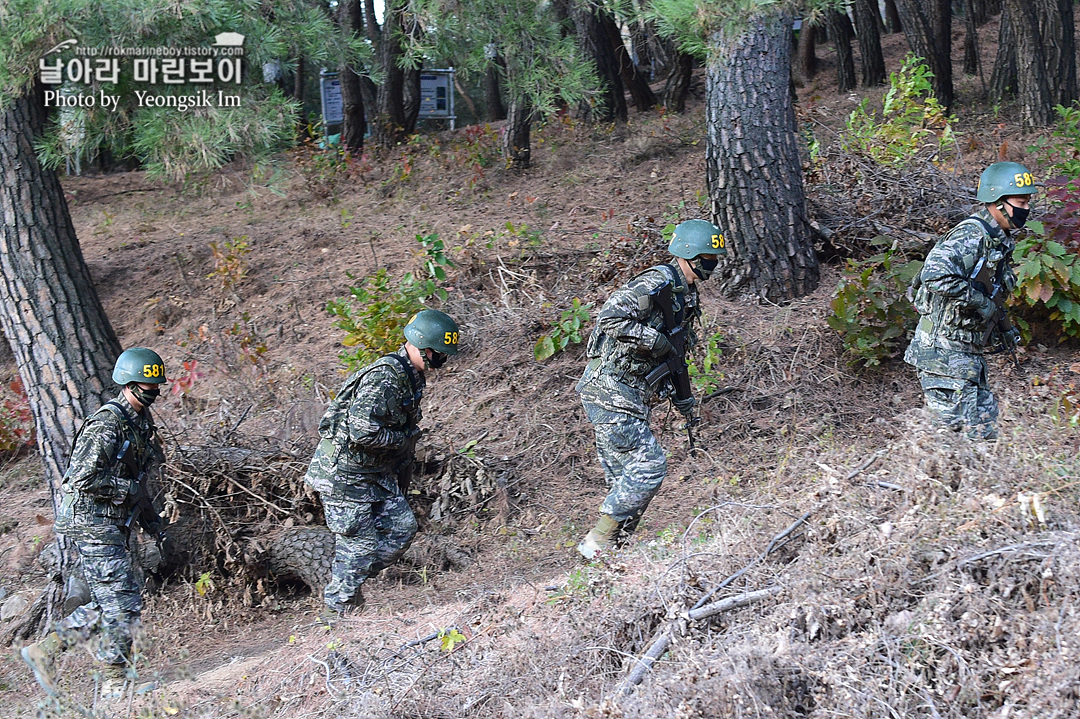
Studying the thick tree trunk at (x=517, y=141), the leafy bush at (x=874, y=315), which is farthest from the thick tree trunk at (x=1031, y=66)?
the thick tree trunk at (x=517, y=141)

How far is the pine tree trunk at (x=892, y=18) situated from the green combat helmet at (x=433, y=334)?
1848 cm

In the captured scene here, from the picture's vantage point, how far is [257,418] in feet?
26.8

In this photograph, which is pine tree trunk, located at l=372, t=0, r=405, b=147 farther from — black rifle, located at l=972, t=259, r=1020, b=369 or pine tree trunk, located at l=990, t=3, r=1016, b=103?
black rifle, located at l=972, t=259, r=1020, b=369

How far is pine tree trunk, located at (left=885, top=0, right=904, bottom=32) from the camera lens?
20142 millimetres

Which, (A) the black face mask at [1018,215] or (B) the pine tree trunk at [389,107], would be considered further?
(B) the pine tree trunk at [389,107]

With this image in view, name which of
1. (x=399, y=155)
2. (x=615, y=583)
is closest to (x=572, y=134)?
(x=399, y=155)

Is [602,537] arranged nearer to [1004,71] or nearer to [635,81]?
[1004,71]

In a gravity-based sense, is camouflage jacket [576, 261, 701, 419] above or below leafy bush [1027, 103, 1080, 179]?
below

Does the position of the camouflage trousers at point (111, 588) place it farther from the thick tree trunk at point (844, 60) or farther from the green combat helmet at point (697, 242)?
the thick tree trunk at point (844, 60)

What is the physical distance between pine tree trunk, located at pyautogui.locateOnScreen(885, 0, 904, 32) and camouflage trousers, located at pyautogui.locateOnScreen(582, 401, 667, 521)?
1819 cm

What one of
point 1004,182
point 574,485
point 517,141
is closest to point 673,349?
point 574,485

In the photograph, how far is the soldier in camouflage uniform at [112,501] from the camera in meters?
5.30

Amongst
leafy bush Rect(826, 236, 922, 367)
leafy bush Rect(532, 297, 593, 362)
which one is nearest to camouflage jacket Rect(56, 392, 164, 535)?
leafy bush Rect(532, 297, 593, 362)

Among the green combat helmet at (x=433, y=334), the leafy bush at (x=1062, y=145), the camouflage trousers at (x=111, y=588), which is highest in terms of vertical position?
the leafy bush at (x=1062, y=145)
